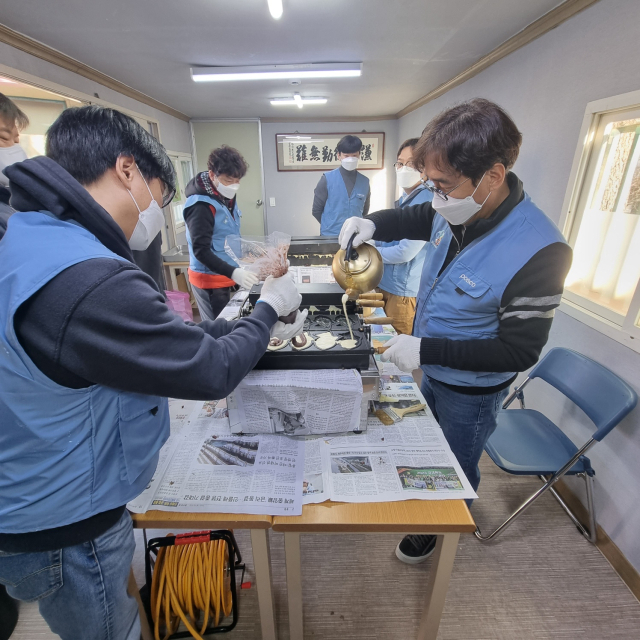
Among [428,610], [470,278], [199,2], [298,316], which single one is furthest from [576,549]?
[199,2]

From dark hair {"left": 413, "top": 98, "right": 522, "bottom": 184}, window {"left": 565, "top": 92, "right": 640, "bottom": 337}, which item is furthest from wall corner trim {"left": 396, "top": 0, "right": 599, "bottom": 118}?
dark hair {"left": 413, "top": 98, "right": 522, "bottom": 184}

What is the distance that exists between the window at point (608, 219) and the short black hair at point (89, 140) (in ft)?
6.12

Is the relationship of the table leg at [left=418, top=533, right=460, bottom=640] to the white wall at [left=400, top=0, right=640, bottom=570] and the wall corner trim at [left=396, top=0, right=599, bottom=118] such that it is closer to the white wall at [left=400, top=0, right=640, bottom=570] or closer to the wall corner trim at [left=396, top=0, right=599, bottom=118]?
the white wall at [left=400, top=0, right=640, bottom=570]

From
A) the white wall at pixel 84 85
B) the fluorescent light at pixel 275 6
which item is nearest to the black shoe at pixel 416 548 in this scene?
the fluorescent light at pixel 275 6

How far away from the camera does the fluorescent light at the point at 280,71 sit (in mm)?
2762

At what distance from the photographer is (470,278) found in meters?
1.12

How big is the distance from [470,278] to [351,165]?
7.86 ft

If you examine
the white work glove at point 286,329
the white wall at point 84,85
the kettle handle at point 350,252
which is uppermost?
the white wall at point 84,85

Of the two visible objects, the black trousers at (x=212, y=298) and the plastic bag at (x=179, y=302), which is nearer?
the black trousers at (x=212, y=298)

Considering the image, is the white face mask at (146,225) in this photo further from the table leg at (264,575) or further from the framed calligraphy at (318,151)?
the framed calligraphy at (318,151)

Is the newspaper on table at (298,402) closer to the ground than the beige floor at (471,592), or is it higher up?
higher up

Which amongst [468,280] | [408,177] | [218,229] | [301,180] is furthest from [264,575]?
[301,180]

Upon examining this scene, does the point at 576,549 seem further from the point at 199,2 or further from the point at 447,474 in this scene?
the point at 199,2

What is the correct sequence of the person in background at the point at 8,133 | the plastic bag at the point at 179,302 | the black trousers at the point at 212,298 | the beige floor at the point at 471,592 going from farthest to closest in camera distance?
the plastic bag at the point at 179,302 < the black trousers at the point at 212,298 < the person in background at the point at 8,133 < the beige floor at the point at 471,592
